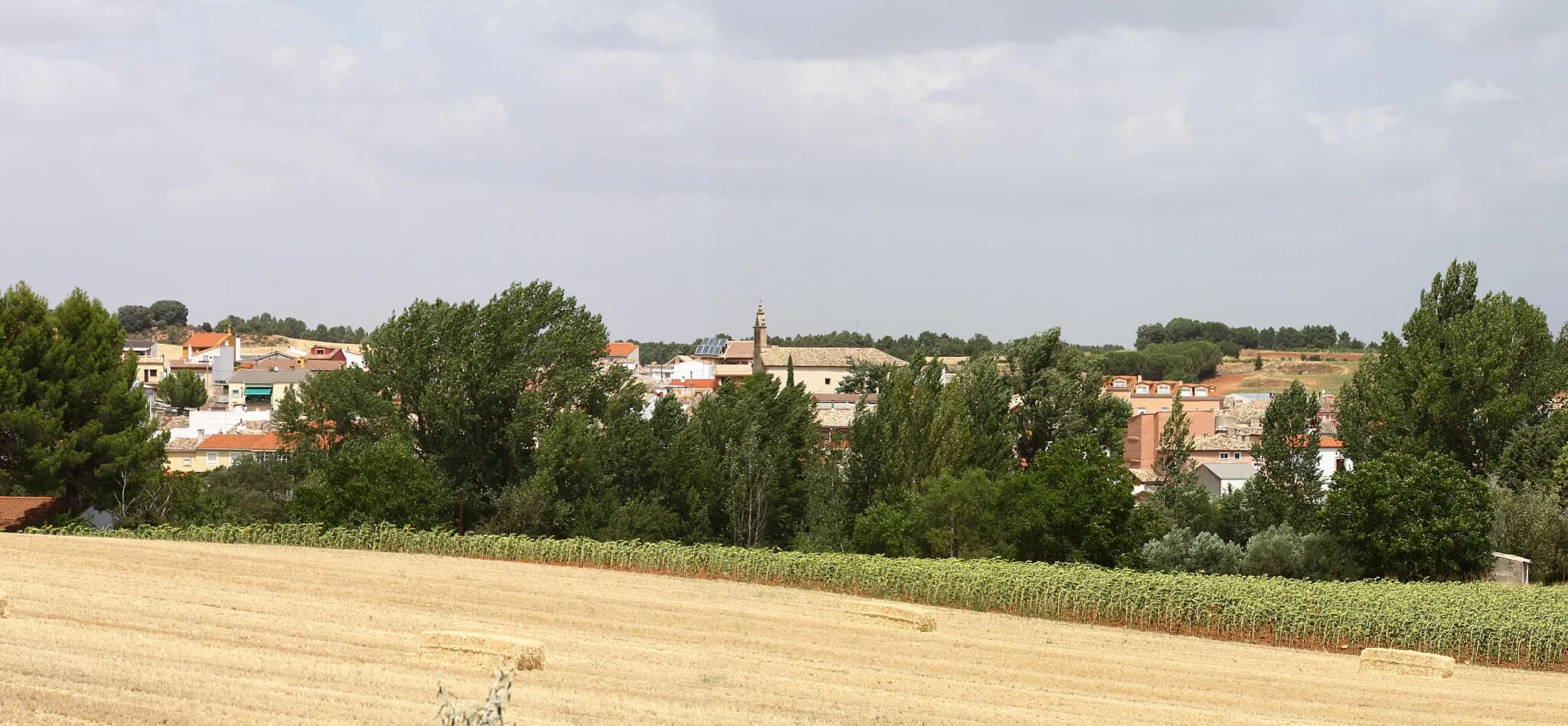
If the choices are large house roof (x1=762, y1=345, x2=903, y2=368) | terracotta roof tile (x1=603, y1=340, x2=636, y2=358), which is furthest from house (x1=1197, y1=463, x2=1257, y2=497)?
terracotta roof tile (x1=603, y1=340, x2=636, y2=358)

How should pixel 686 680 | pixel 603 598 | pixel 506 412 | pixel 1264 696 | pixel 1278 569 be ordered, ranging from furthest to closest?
pixel 506 412 < pixel 1278 569 < pixel 603 598 < pixel 1264 696 < pixel 686 680

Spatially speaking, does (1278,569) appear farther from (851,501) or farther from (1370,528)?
(851,501)

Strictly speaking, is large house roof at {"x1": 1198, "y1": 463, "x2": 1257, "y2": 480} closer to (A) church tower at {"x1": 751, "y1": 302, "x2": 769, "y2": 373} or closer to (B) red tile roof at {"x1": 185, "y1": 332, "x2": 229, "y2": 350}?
(A) church tower at {"x1": 751, "y1": 302, "x2": 769, "y2": 373}

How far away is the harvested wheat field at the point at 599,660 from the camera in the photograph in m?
18.4

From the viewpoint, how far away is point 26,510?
1970 inches

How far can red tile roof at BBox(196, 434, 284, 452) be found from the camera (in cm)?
8925

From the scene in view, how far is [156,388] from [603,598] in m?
110

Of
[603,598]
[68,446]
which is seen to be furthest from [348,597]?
[68,446]

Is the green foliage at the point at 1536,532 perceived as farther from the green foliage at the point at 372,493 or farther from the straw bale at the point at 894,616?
the green foliage at the point at 372,493

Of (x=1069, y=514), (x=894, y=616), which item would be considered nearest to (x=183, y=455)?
(x=1069, y=514)

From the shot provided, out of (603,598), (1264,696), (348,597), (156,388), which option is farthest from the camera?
(156,388)

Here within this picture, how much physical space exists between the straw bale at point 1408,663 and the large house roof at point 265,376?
112 metres

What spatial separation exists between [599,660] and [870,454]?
34.0m

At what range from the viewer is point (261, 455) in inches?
3206
